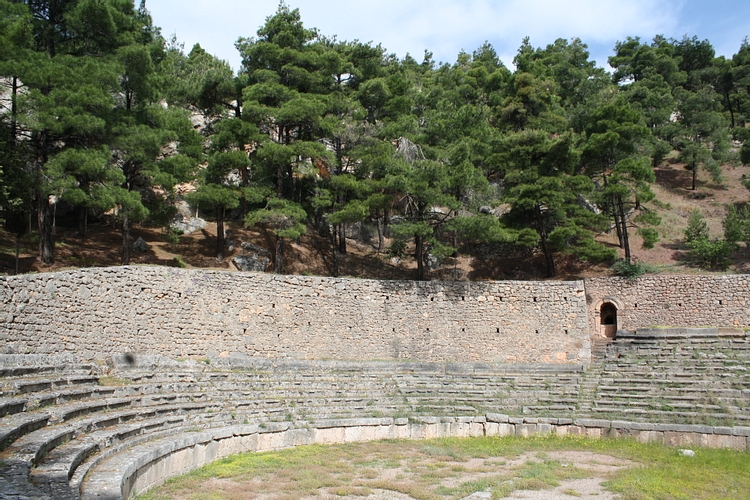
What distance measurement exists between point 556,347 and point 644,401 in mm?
4427

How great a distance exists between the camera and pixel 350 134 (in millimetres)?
22062

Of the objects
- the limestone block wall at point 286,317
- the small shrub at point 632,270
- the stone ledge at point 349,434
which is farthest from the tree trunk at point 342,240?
the stone ledge at point 349,434

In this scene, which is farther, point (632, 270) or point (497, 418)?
point (632, 270)

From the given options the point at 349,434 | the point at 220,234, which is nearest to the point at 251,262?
the point at 220,234

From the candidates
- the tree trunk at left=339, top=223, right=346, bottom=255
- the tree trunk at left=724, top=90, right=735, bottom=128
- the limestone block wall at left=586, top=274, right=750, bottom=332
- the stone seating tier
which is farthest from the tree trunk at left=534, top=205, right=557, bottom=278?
the tree trunk at left=724, top=90, right=735, bottom=128

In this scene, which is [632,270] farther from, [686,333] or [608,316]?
[686,333]

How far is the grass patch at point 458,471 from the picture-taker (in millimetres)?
7852

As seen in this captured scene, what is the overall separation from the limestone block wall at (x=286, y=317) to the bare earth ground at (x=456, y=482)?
5702mm

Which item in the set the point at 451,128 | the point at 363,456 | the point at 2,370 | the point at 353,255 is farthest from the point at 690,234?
the point at 2,370

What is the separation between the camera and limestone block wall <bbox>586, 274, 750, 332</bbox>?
61.2 feet

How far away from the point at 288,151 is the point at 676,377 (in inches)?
539

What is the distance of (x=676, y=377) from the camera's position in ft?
46.5

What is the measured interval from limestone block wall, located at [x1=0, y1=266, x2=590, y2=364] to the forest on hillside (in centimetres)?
246

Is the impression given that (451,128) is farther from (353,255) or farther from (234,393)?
(234,393)
